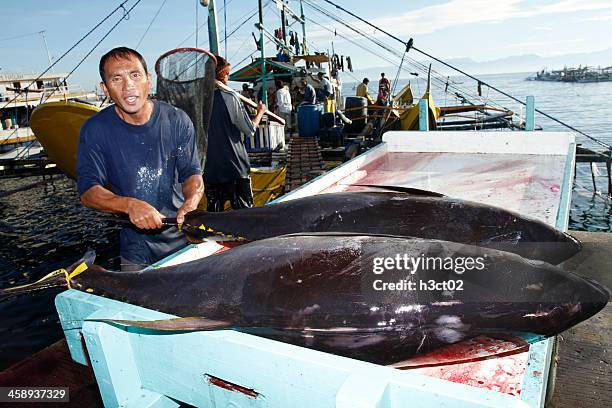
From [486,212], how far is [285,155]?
794 centimetres

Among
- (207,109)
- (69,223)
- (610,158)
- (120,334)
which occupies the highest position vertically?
(207,109)

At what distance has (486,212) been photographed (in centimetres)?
282

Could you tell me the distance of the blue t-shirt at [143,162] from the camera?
2785 millimetres

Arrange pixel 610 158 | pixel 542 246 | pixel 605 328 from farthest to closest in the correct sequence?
pixel 610 158
pixel 605 328
pixel 542 246

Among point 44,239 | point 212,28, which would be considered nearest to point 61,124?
point 44,239

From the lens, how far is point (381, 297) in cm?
176

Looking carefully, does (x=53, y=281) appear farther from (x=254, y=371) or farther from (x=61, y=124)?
(x=61, y=124)

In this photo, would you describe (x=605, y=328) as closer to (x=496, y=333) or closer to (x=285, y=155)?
(x=496, y=333)

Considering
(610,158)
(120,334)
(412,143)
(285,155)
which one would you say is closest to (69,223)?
(285,155)

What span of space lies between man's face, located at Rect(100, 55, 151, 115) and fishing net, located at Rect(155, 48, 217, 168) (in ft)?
7.30

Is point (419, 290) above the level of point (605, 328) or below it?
above

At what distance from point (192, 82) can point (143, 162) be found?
2.66m

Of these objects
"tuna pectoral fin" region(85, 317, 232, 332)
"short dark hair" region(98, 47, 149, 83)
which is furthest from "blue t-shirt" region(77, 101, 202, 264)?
"tuna pectoral fin" region(85, 317, 232, 332)

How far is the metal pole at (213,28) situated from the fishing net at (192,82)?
12.8ft
